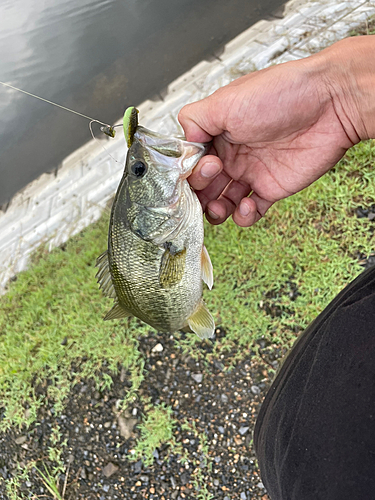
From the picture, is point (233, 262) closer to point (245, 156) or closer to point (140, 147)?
point (245, 156)

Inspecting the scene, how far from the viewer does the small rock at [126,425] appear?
2.40 metres

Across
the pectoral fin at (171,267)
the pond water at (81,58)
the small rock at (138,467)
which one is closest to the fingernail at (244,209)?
the pectoral fin at (171,267)

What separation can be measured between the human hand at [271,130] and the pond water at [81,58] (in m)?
2.76

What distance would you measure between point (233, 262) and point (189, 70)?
2668 mm

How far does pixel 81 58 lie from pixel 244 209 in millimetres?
3734

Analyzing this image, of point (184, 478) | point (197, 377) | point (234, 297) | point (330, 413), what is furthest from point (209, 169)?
point (184, 478)

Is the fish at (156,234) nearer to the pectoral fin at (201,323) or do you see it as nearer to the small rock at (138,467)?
the pectoral fin at (201,323)

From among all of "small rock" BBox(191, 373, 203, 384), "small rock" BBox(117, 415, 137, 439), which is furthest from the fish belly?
"small rock" BBox(117, 415, 137, 439)

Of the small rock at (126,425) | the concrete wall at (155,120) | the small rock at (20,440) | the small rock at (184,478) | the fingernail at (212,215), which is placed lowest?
the small rock at (184,478)

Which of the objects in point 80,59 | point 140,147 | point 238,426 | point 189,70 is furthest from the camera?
point 80,59

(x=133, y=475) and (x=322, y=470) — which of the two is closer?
(x=322, y=470)

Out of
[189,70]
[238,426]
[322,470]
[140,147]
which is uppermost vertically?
[140,147]

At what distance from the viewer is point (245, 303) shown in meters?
2.50

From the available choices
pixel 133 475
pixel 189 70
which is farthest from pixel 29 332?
pixel 189 70
